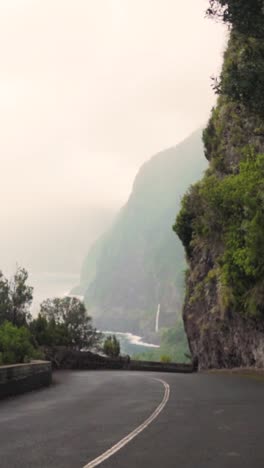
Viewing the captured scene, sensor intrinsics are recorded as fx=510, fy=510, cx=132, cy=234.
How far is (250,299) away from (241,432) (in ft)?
74.9

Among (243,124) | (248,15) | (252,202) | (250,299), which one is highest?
(243,124)

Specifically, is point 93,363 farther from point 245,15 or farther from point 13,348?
point 245,15

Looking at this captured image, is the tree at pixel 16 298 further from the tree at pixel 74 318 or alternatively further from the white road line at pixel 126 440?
the white road line at pixel 126 440

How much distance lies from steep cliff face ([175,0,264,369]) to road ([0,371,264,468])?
36.5ft

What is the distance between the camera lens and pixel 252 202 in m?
28.5

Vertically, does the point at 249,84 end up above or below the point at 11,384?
above

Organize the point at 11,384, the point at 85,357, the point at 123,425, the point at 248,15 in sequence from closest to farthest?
the point at 123,425
the point at 11,384
the point at 248,15
the point at 85,357

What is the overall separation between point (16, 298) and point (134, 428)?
→ 5394cm

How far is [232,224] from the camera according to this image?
1261 inches

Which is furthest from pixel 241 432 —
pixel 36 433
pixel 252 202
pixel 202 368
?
pixel 202 368

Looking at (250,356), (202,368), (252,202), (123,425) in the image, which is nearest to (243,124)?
(252,202)

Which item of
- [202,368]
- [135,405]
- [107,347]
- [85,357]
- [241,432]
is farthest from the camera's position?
[107,347]

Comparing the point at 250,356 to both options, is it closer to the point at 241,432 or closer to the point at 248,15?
the point at 248,15

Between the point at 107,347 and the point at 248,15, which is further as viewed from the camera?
the point at 107,347
